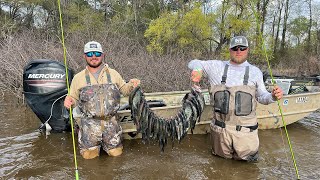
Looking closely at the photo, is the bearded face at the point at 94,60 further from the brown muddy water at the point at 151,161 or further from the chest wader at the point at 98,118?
the brown muddy water at the point at 151,161

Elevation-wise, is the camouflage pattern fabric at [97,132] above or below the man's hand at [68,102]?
below

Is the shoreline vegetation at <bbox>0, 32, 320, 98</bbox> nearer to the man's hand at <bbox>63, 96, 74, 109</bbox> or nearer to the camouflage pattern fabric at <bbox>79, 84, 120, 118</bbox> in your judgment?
the camouflage pattern fabric at <bbox>79, 84, 120, 118</bbox>

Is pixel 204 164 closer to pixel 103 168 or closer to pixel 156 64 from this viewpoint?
pixel 103 168

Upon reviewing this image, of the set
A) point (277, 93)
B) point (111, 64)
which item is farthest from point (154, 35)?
point (277, 93)

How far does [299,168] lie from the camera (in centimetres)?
489

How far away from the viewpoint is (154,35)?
24.1 meters

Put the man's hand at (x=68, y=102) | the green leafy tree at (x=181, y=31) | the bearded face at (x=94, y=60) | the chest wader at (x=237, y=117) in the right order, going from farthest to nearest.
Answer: the green leafy tree at (x=181, y=31)
the bearded face at (x=94, y=60)
the chest wader at (x=237, y=117)
the man's hand at (x=68, y=102)

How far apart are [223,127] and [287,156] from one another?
1433 millimetres

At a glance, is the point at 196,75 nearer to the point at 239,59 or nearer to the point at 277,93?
the point at 239,59

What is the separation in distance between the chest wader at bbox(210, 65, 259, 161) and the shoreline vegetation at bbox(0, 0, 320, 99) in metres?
5.05

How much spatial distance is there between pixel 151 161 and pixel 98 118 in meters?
1.11

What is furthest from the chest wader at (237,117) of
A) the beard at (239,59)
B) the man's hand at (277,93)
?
the man's hand at (277,93)

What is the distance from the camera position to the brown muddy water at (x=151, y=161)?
15.1 feet

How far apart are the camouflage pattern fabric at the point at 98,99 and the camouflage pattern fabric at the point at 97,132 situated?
15 centimetres
